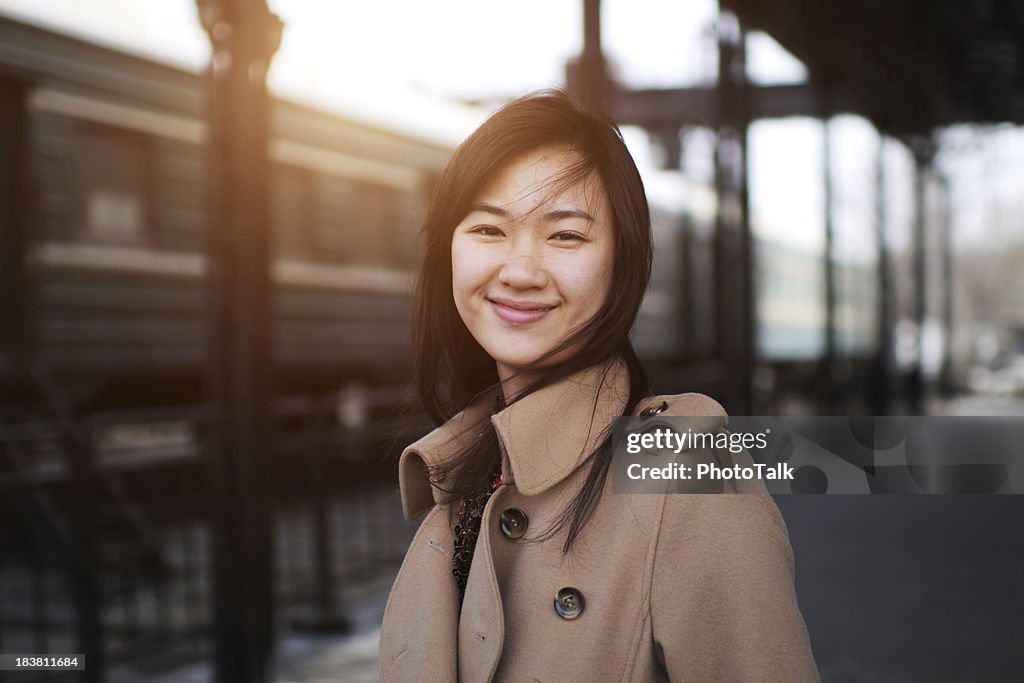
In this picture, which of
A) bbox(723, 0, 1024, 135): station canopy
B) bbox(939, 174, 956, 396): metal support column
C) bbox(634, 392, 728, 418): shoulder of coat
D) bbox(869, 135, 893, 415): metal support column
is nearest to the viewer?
bbox(634, 392, 728, 418): shoulder of coat

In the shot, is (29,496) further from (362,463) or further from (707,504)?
(362,463)

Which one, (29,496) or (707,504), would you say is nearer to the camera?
(707,504)

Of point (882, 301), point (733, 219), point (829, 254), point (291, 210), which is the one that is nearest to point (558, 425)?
point (733, 219)

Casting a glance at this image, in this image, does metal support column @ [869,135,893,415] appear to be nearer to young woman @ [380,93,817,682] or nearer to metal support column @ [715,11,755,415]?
metal support column @ [715,11,755,415]

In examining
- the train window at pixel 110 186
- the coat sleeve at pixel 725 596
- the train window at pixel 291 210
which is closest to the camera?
the coat sleeve at pixel 725 596

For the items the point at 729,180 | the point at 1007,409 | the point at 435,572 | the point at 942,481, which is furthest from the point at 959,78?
the point at 1007,409

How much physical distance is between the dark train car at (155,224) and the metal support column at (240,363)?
403 centimetres

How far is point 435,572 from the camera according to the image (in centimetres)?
162

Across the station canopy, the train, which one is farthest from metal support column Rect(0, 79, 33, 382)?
the station canopy

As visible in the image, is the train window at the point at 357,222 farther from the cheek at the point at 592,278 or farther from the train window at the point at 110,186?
the cheek at the point at 592,278

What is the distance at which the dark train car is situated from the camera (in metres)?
8.81

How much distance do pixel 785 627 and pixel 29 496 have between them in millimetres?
4851

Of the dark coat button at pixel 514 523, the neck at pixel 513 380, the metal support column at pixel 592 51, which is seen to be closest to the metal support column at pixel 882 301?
the metal support column at pixel 592 51

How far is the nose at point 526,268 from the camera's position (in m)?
1.54
